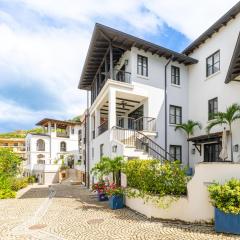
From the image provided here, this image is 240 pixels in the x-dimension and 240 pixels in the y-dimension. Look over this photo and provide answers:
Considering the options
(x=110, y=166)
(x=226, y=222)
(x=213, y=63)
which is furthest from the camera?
(x=213, y=63)

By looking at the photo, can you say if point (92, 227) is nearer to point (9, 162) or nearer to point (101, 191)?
point (101, 191)

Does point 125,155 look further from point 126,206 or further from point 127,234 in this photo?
point 127,234

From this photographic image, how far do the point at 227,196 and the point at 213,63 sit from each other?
1235 centimetres

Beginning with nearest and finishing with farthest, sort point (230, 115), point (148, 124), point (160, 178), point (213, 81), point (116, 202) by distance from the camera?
point (160, 178), point (116, 202), point (230, 115), point (213, 81), point (148, 124)

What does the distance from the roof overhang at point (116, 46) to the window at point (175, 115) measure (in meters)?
3.75

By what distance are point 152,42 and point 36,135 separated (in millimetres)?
36643

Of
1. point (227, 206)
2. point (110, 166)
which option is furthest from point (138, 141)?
point (227, 206)

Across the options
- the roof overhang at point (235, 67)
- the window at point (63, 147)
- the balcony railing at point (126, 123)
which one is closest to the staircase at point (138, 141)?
the roof overhang at point (235, 67)

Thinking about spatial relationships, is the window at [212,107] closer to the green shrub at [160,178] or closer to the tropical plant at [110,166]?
the tropical plant at [110,166]

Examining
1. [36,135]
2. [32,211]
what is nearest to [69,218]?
[32,211]

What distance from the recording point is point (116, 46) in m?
17.5

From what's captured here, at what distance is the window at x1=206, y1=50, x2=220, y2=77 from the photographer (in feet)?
57.5

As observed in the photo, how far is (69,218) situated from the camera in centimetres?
1090

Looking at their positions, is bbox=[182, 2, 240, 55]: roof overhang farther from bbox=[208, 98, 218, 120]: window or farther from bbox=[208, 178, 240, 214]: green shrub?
bbox=[208, 178, 240, 214]: green shrub
